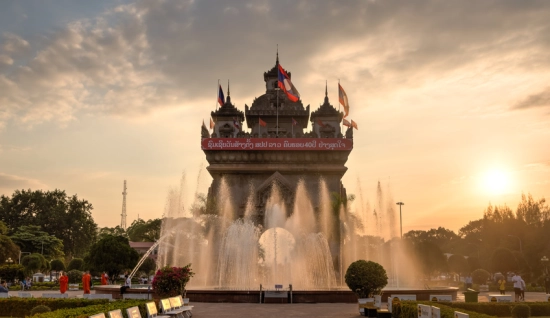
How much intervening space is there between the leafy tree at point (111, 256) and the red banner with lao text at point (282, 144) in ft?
42.6

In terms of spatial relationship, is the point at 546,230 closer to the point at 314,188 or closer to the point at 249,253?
the point at 314,188

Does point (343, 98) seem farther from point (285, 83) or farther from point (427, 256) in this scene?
point (427, 256)

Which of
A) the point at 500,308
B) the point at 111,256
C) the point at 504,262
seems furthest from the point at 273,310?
the point at 504,262

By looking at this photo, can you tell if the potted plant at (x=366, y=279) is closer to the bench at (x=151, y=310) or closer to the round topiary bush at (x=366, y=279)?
the round topiary bush at (x=366, y=279)

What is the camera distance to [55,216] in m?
92.2

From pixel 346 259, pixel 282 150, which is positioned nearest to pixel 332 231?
pixel 346 259

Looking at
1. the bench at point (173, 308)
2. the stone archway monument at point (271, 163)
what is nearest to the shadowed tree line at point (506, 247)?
the stone archway monument at point (271, 163)

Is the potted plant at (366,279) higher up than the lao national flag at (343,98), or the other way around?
the lao national flag at (343,98)

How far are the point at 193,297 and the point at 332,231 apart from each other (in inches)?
1099

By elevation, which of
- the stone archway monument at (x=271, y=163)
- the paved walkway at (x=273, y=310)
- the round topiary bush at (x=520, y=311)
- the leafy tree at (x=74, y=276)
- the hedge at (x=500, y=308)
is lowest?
the leafy tree at (x=74, y=276)

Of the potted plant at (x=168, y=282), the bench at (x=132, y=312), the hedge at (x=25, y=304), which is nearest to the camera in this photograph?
the bench at (x=132, y=312)

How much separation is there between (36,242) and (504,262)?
64.8 metres

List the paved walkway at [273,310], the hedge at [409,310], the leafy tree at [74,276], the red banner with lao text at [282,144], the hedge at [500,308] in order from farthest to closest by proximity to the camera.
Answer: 1. the leafy tree at [74,276]
2. the red banner with lao text at [282,144]
3. the hedge at [500,308]
4. the paved walkway at [273,310]
5. the hedge at [409,310]

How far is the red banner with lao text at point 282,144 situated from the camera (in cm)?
5400
